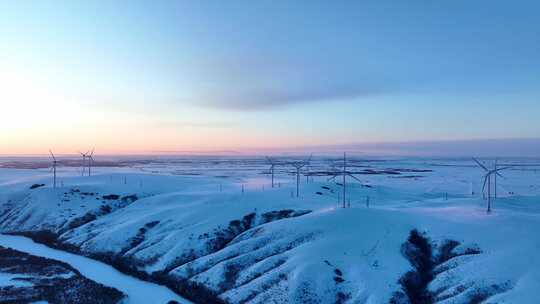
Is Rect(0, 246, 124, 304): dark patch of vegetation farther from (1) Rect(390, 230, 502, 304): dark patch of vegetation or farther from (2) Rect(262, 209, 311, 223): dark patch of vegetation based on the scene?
(1) Rect(390, 230, 502, 304): dark patch of vegetation

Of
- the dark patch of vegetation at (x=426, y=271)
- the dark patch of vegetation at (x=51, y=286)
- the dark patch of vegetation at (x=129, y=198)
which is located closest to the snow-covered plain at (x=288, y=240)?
the dark patch of vegetation at (x=426, y=271)

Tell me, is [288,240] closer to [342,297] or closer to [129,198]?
[342,297]

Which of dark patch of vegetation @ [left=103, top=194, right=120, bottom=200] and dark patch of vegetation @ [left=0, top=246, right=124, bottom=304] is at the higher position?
dark patch of vegetation @ [left=103, top=194, right=120, bottom=200]

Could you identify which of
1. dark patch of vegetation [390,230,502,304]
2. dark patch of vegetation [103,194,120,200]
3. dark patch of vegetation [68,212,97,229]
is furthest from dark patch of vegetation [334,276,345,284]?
dark patch of vegetation [103,194,120,200]

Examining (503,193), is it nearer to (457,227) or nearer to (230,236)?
(457,227)

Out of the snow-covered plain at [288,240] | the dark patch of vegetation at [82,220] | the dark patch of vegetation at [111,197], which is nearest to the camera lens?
the snow-covered plain at [288,240]

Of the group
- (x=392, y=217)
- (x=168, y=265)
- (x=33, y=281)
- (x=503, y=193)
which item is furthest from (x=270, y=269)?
(x=503, y=193)

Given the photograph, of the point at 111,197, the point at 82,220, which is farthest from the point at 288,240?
the point at 111,197

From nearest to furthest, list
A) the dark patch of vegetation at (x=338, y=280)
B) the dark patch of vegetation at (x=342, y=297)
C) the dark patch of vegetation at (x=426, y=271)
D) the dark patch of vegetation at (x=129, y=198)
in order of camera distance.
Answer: the dark patch of vegetation at (x=426, y=271) → the dark patch of vegetation at (x=342, y=297) → the dark patch of vegetation at (x=338, y=280) → the dark patch of vegetation at (x=129, y=198)

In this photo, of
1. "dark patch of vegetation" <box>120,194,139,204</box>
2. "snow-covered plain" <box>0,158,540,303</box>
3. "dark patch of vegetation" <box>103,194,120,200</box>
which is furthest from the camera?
"dark patch of vegetation" <box>103,194,120,200</box>

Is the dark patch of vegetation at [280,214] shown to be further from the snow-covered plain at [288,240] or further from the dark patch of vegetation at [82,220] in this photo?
the dark patch of vegetation at [82,220]
